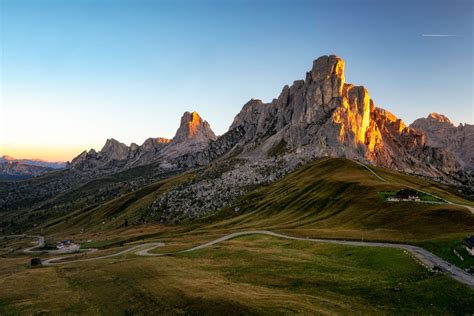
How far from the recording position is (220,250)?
91.9 metres

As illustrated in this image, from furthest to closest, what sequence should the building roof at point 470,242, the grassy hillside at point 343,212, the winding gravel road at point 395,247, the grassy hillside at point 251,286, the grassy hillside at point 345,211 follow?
the grassy hillside at point 345,211 → the grassy hillside at point 343,212 → the building roof at point 470,242 → the winding gravel road at point 395,247 → the grassy hillside at point 251,286

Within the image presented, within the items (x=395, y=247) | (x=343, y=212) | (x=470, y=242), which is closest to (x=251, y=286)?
(x=395, y=247)

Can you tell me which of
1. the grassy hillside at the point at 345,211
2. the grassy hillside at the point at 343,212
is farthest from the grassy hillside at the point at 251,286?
the grassy hillside at the point at 345,211

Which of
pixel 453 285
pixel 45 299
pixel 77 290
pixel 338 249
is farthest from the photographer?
pixel 338 249

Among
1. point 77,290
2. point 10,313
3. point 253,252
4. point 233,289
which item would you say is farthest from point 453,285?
point 10,313

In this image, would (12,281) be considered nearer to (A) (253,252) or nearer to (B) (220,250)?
(B) (220,250)

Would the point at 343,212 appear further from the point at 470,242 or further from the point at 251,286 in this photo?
the point at 251,286

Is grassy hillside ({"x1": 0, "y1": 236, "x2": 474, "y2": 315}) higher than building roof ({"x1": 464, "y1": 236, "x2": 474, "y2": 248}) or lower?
lower

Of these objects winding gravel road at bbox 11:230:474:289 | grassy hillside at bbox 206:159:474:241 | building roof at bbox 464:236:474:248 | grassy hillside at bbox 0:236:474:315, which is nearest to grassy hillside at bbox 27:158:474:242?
grassy hillside at bbox 206:159:474:241

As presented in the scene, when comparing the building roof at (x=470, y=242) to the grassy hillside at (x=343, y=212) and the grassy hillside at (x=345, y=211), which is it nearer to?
the grassy hillside at (x=343, y=212)

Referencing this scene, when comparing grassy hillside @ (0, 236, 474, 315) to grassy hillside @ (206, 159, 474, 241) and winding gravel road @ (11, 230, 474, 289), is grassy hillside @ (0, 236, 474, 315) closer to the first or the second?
winding gravel road @ (11, 230, 474, 289)

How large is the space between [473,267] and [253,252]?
44.1 m

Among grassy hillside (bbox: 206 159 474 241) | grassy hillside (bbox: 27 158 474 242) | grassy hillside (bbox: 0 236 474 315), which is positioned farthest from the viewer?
grassy hillside (bbox: 206 159 474 241)

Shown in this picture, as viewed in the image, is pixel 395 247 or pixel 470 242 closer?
pixel 470 242
